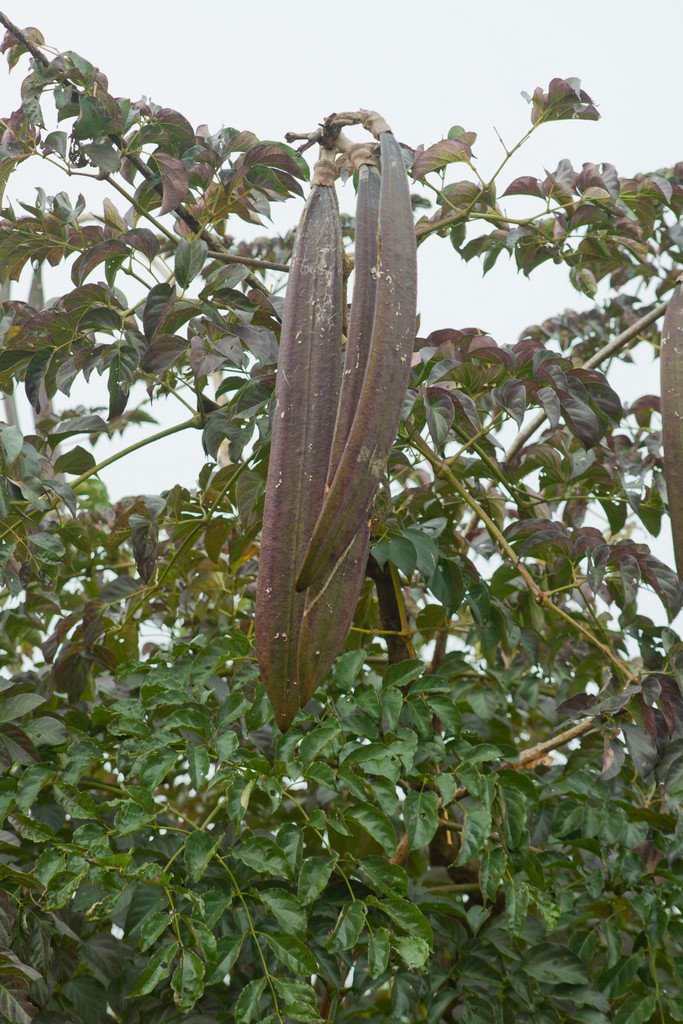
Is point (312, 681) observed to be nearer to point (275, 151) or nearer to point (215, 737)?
point (215, 737)

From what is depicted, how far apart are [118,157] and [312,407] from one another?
25.1 inches

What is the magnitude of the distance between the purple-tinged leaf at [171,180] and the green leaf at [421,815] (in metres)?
0.80

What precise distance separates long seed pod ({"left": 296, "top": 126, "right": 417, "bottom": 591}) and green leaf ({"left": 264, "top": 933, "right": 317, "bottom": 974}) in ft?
1.77

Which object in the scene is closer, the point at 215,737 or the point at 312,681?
the point at 312,681

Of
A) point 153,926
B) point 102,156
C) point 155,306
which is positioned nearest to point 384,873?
point 153,926

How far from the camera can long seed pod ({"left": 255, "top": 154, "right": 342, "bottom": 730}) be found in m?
0.72

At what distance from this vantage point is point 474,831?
113 cm

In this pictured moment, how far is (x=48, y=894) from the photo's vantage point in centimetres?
106

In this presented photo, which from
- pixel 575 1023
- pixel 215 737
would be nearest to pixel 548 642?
pixel 575 1023

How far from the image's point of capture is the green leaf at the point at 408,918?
108cm

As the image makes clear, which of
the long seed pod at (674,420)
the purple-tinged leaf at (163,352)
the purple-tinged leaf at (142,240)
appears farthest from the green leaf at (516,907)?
the purple-tinged leaf at (142,240)

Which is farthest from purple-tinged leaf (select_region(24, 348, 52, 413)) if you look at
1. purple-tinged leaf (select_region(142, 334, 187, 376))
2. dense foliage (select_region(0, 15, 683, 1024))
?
purple-tinged leaf (select_region(142, 334, 187, 376))

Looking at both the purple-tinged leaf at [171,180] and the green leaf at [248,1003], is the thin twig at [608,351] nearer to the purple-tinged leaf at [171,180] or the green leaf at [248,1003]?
the purple-tinged leaf at [171,180]

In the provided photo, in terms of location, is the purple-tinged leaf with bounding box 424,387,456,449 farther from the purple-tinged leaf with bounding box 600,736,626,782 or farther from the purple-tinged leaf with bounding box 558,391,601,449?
the purple-tinged leaf with bounding box 600,736,626,782
